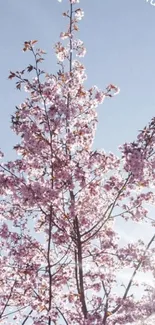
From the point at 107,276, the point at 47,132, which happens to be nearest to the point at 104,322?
the point at 107,276

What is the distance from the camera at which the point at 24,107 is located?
9.63 m

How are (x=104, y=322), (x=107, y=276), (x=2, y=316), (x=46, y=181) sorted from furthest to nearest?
1. (x=2, y=316)
2. (x=107, y=276)
3. (x=46, y=181)
4. (x=104, y=322)

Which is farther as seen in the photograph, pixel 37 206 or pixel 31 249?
pixel 31 249

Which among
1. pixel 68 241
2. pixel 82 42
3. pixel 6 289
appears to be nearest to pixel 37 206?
pixel 68 241

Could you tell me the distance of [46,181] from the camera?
920 cm

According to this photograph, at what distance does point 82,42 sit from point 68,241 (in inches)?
216

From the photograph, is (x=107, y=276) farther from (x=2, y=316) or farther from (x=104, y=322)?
(x=2, y=316)

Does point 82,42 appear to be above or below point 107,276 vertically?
above

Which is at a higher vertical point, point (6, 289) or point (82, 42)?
point (82, 42)

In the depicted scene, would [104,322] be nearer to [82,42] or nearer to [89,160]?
[89,160]

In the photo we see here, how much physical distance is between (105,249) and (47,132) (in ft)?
12.3

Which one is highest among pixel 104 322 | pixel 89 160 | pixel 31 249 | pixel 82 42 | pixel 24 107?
pixel 82 42

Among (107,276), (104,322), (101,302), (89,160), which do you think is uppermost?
(89,160)

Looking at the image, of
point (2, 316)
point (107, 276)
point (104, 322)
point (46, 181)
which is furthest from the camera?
point (2, 316)
